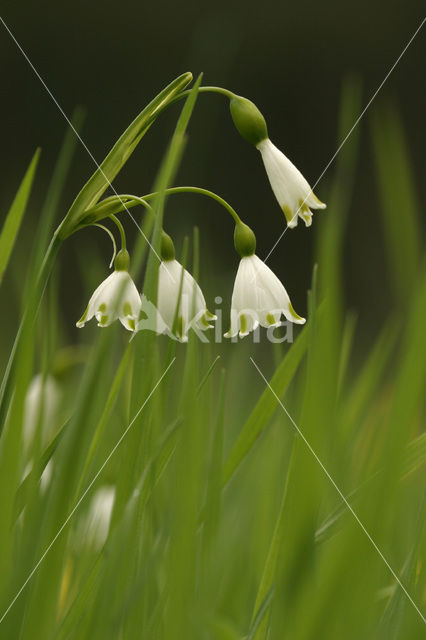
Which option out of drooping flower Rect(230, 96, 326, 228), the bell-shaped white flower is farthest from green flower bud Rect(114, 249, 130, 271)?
drooping flower Rect(230, 96, 326, 228)

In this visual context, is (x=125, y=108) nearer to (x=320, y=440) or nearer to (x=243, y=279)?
(x=243, y=279)

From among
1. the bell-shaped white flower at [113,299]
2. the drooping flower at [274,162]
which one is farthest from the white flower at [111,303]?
the drooping flower at [274,162]

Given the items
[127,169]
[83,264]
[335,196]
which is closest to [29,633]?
[335,196]

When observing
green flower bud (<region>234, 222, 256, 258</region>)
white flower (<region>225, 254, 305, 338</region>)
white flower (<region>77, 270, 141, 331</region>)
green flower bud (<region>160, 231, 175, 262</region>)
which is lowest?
white flower (<region>77, 270, 141, 331</region>)

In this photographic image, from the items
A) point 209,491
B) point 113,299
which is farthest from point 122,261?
point 209,491

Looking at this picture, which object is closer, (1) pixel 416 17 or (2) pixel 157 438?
(2) pixel 157 438

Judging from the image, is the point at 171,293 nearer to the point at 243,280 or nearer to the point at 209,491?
the point at 243,280

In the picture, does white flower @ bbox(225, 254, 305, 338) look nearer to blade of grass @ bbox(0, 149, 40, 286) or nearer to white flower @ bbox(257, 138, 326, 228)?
white flower @ bbox(257, 138, 326, 228)
